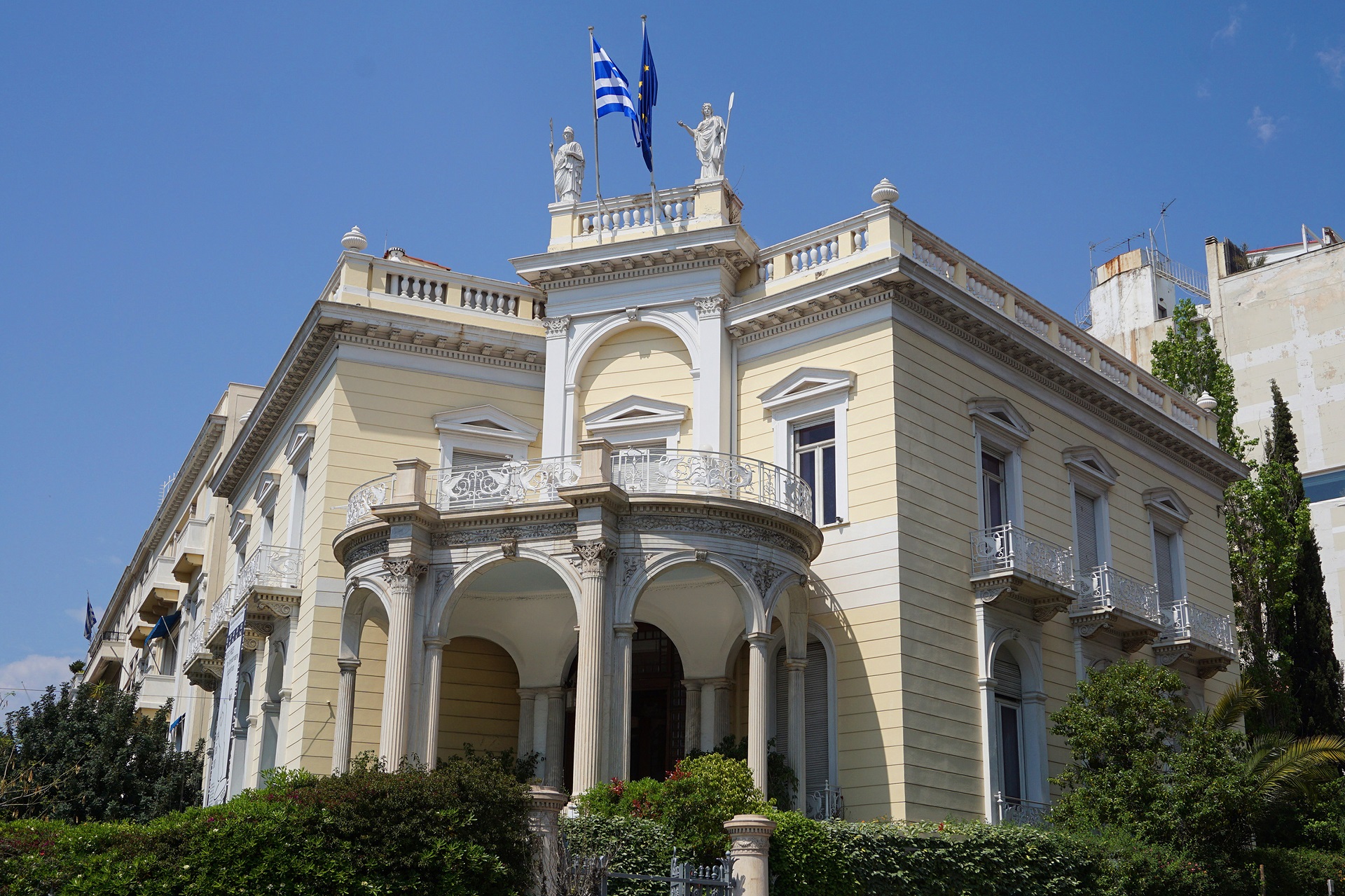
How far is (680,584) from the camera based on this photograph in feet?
73.2

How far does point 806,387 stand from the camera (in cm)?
2375

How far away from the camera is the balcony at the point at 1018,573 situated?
22891 mm

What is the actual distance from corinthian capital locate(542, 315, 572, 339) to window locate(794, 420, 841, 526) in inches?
180

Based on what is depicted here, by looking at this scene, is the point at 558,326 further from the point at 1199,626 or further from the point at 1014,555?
the point at 1199,626

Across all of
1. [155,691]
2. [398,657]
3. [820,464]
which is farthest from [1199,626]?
[155,691]

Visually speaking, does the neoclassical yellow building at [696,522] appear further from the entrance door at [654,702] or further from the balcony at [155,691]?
the balcony at [155,691]

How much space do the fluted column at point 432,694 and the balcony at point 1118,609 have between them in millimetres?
11413

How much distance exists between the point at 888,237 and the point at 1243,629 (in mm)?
17960

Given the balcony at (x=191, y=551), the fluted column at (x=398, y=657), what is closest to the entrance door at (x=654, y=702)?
the fluted column at (x=398, y=657)

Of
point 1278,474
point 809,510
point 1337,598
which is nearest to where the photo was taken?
point 809,510

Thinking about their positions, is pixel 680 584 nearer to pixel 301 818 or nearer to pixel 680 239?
pixel 680 239

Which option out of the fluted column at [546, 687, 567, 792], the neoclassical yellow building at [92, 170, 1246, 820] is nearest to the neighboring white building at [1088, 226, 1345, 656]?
the neoclassical yellow building at [92, 170, 1246, 820]

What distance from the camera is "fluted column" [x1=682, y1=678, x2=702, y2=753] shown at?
22.6 meters

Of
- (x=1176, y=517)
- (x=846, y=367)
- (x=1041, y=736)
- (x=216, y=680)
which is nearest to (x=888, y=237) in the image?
(x=846, y=367)
